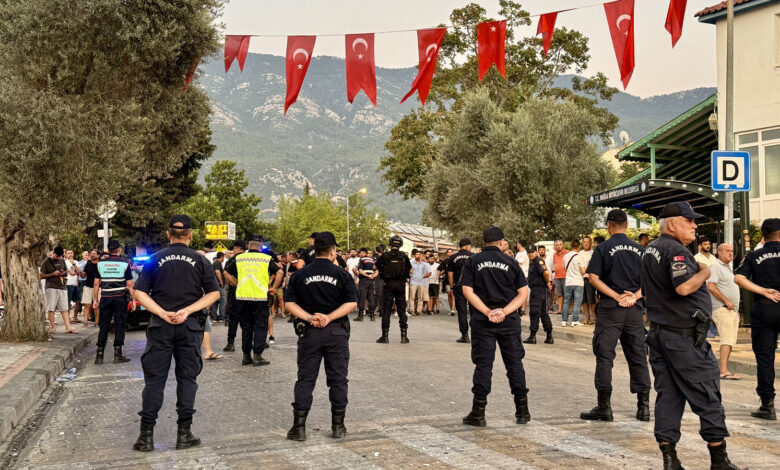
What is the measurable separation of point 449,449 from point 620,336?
2395 mm

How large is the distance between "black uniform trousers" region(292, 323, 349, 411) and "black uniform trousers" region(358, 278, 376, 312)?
13.8 m

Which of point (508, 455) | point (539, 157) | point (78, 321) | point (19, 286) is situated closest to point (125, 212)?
point (78, 321)

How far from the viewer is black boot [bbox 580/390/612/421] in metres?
6.90

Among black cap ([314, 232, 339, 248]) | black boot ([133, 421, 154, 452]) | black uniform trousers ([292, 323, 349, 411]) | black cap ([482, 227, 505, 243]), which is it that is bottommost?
black boot ([133, 421, 154, 452])

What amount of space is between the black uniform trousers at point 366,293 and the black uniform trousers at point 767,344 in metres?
13.7

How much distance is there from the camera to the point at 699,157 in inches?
1014

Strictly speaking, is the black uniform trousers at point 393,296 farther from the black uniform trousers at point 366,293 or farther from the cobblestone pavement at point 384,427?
the black uniform trousers at point 366,293

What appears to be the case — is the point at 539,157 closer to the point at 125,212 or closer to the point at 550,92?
the point at 550,92

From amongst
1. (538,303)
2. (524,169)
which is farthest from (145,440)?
(524,169)

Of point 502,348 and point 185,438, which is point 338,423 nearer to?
point 185,438

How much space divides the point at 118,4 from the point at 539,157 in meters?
19.7

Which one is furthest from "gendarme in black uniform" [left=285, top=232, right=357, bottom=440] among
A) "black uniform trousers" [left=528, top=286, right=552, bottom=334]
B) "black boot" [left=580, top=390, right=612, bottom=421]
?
"black uniform trousers" [left=528, top=286, right=552, bottom=334]

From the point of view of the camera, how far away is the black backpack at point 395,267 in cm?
1383

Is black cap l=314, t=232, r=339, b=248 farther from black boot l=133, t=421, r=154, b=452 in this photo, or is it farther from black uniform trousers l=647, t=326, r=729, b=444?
black uniform trousers l=647, t=326, r=729, b=444
